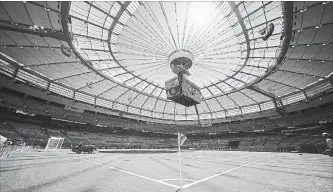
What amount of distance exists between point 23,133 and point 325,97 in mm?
65523

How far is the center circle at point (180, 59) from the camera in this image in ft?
71.4

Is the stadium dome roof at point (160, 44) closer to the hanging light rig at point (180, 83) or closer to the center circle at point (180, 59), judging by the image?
the center circle at point (180, 59)

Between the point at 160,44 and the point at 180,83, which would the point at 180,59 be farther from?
the point at 180,83

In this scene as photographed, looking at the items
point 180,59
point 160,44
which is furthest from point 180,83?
point 160,44

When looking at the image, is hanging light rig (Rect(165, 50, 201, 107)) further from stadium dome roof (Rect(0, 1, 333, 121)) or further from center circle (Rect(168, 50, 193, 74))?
stadium dome roof (Rect(0, 1, 333, 121))

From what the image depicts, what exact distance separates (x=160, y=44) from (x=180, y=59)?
3.56 m

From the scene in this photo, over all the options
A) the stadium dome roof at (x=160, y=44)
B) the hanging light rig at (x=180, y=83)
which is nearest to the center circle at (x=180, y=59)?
the hanging light rig at (x=180, y=83)

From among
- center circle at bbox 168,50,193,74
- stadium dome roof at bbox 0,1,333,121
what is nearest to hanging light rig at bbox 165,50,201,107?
center circle at bbox 168,50,193,74

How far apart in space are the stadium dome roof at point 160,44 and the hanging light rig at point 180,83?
3.51ft

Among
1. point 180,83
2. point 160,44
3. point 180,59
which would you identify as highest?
point 160,44

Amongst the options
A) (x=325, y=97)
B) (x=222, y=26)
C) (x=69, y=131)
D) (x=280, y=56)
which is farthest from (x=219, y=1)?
(x=69, y=131)

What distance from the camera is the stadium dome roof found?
1537cm

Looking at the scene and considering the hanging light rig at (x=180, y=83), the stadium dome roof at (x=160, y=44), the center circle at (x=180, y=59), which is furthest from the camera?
the center circle at (x=180, y=59)

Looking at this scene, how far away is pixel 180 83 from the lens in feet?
68.0
